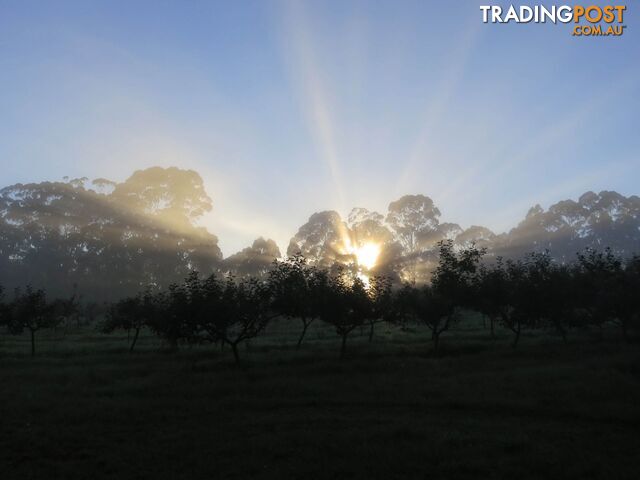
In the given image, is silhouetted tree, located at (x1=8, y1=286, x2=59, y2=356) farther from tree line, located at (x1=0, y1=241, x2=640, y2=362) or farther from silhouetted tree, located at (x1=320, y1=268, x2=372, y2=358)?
silhouetted tree, located at (x1=320, y1=268, x2=372, y2=358)

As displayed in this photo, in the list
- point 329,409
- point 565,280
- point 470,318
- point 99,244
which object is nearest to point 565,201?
point 470,318

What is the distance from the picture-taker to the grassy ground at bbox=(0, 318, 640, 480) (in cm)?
1351

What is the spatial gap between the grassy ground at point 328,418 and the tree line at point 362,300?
4.54 meters

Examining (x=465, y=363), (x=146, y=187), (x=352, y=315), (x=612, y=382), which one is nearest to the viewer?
(x=612, y=382)

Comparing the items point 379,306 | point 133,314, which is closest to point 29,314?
point 133,314

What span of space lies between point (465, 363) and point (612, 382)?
11.6m

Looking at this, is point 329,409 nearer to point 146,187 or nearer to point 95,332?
point 95,332

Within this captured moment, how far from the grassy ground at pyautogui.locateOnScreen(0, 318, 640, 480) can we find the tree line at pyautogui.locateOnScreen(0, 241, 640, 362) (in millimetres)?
4539

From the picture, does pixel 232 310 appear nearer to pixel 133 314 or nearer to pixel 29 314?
pixel 133 314

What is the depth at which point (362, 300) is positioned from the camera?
4128cm

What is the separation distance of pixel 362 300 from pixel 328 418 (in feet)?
72.9

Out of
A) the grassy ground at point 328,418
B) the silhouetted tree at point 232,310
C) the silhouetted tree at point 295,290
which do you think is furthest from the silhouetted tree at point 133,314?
the silhouetted tree at point 295,290

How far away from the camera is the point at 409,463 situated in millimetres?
13438

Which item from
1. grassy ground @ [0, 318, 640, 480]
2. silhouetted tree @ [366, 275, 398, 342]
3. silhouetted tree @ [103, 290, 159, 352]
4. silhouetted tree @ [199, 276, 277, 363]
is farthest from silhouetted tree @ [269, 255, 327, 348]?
silhouetted tree @ [103, 290, 159, 352]
